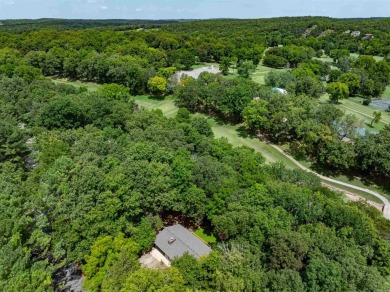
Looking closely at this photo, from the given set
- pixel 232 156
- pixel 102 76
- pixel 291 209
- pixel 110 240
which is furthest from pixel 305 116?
pixel 102 76

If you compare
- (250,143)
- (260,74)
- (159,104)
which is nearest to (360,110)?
(250,143)

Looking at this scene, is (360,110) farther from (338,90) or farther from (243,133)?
(243,133)

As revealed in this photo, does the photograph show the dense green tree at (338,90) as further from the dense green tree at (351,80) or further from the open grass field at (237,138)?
the dense green tree at (351,80)

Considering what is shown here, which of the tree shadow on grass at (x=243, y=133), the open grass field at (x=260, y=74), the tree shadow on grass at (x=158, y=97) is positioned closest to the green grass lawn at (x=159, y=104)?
the tree shadow on grass at (x=158, y=97)

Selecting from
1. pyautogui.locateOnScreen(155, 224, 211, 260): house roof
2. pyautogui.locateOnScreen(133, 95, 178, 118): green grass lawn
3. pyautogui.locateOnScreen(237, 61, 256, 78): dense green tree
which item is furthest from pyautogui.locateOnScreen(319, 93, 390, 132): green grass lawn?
pyautogui.locateOnScreen(155, 224, 211, 260): house roof

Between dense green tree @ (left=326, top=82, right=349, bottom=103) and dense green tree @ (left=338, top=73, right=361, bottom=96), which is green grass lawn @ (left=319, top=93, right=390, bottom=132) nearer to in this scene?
dense green tree @ (left=326, top=82, right=349, bottom=103)

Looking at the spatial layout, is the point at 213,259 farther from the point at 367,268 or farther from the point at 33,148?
the point at 33,148
